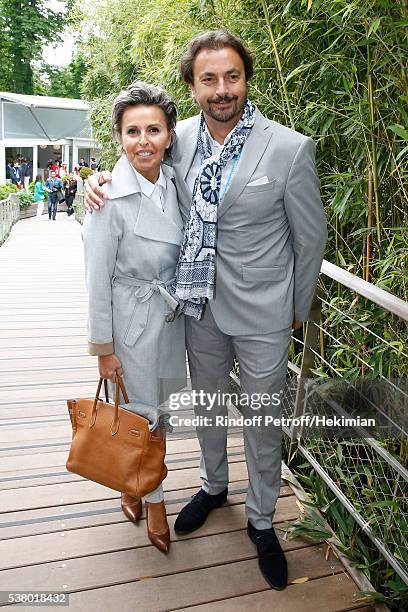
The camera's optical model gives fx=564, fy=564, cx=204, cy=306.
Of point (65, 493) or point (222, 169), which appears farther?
point (65, 493)

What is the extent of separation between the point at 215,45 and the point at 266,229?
532mm

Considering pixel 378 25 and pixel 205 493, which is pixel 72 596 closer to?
pixel 205 493

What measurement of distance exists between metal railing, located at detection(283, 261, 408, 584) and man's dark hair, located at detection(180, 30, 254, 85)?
73 centimetres

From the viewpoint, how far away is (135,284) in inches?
67.3

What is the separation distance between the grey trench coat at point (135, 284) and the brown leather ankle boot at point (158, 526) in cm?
37

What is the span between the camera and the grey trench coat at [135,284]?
1624 millimetres

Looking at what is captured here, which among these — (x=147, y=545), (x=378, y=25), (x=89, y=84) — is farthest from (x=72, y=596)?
(x=89, y=84)

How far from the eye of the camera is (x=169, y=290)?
173 cm

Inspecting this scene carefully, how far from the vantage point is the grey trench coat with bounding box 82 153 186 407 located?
63.9 inches

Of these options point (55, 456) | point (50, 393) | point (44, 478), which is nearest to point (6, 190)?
point (50, 393)

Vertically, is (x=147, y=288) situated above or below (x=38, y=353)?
above

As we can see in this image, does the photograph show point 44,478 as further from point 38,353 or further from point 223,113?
point 38,353

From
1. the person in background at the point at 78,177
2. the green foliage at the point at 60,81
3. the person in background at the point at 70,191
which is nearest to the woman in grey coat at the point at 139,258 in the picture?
the person in background at the point at 70,191

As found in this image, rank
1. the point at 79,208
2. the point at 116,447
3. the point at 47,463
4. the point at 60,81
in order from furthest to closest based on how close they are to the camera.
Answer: the point at 60,81 → the point at 79,208 → the point at 47,463 → the point at 116,447
